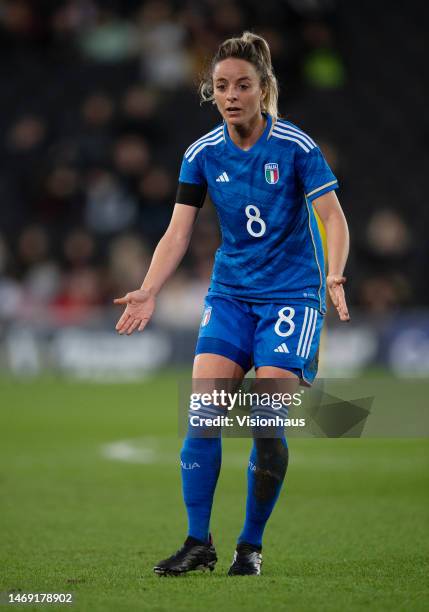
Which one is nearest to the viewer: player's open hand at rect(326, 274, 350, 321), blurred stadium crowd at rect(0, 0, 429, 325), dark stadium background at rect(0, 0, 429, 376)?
player's open hand at rect(326, 274, 350, 321)

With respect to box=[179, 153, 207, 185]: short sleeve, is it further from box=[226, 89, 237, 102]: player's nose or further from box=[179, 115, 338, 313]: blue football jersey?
box=[226, 89, 237, 102]: player's nose

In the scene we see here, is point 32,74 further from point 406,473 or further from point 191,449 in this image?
point 191,449

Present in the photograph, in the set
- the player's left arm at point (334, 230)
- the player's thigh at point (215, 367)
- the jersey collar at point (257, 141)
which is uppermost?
the jersey collar at point (257, 141)

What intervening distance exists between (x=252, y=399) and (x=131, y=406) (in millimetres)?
7741

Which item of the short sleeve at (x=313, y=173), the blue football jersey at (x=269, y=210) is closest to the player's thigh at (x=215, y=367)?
the blue football jersey at (x=269, y=210)

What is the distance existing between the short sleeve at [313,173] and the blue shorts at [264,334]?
1.61ft

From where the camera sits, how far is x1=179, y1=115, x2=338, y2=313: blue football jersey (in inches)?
201

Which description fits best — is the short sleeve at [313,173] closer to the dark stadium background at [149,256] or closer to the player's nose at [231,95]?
the player's nose at [231,95]

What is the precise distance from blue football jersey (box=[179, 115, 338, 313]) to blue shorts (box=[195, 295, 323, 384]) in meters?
0.05

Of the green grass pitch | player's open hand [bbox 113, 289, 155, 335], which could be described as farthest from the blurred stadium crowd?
player's open hand [bbox 113, 289, 155, 335]

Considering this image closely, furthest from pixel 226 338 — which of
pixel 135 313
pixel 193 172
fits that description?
pixel 193 172

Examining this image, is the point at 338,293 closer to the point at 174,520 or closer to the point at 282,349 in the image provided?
the point at 282,349

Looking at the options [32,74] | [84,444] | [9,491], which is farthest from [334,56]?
[9,491]

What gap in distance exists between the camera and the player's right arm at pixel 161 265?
16.8 feet
